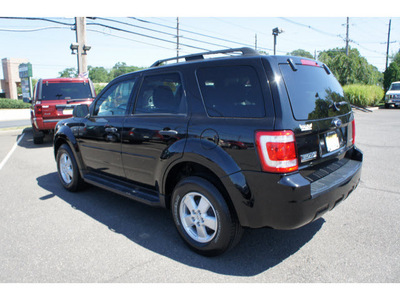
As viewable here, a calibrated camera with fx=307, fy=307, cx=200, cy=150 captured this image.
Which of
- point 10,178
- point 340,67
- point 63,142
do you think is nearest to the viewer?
point 63,142

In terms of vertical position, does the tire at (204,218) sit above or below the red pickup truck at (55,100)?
below

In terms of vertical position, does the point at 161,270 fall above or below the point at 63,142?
below

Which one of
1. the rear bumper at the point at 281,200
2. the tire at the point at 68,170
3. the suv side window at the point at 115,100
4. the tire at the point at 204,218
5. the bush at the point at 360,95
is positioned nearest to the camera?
the rear bumper at the point at 281,200

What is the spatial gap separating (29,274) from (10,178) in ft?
12.7

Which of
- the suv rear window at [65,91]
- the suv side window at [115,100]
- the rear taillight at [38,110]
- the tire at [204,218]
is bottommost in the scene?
the tire at [204,218]

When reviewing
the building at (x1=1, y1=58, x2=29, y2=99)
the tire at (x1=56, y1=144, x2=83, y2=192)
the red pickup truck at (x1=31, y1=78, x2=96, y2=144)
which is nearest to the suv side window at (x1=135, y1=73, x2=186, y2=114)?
the tire at (x1=56, y1=144, x2=83, y2=192)

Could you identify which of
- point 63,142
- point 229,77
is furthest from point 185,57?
point 63,142

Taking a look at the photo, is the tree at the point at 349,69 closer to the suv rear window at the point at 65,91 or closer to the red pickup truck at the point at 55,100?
the suv rear window at the point at 65,91

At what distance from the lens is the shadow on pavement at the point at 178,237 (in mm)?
2848

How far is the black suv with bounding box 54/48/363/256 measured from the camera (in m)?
2.48

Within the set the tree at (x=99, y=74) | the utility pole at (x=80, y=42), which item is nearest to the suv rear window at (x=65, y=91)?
the utility pole at (x=80, y=42)

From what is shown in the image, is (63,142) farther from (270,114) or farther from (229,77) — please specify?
(270,114)

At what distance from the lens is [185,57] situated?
3404mm

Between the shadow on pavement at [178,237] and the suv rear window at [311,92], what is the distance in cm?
134
